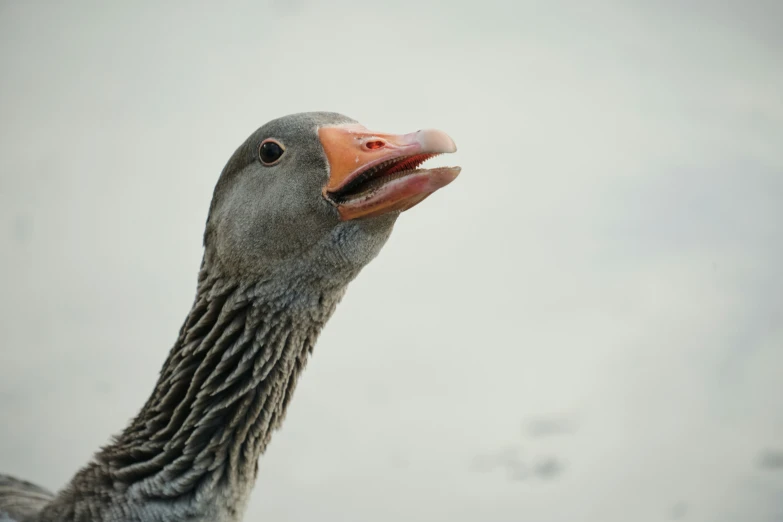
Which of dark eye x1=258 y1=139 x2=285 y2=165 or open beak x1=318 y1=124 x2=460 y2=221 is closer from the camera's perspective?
open beak x1=318 y1=124 x2=460 y2=221

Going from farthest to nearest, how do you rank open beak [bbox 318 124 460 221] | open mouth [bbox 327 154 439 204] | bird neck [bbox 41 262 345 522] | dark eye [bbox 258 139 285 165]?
dark eye [bbox 258 139 285 165]
bird neck [bbox 41 262 345 522]
open mouth [bbox 327 154 439 204]
open beak [bbox 318 124 460 221]

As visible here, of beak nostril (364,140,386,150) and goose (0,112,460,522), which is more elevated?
beak nostril (364,140,386,150)

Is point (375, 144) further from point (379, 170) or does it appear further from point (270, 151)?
point (270, 151)

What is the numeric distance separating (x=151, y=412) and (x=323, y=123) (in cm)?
165

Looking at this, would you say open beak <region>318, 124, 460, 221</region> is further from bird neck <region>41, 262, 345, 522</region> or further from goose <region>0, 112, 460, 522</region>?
bird neck <region>41, 262, 345, 522</region>

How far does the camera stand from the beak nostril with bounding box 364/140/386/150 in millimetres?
3283

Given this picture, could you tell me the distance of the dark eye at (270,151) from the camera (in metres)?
3.59

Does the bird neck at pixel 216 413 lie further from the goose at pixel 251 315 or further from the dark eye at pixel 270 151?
the dark eye at pixel 270 151

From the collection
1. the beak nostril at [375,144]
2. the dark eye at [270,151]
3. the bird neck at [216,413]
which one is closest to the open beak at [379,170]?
the beak nostril at [375,144]

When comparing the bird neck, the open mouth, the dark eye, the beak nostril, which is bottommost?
the bird neck

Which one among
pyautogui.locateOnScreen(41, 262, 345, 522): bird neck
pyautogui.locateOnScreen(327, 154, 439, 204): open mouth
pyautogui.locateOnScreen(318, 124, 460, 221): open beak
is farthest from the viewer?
pyautogui.locateOnScreen(41, 262, 345, 522): bird neck

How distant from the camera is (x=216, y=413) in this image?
11.6 ft

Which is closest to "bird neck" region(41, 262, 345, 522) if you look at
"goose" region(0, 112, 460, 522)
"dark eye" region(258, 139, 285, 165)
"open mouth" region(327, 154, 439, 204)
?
"goose" region(0, 112, 460, 522)

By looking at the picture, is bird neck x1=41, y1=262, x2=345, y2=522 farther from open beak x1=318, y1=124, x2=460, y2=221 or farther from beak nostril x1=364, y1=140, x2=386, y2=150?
beak nostril x1=364, y1=140, x2=386, y2=150
